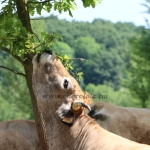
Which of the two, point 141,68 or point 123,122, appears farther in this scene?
point 141,68

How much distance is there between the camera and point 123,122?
8.84m

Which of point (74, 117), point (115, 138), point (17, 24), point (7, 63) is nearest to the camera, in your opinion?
point (115, 138)

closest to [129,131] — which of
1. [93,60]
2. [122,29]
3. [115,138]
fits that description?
[115,138]

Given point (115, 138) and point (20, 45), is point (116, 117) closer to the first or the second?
point (20, 45)

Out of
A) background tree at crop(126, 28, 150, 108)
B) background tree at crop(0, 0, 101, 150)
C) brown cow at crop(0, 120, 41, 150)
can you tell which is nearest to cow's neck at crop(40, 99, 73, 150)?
background tree at crop(0, 0, 101, 150)

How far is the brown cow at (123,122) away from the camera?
870 centimetres

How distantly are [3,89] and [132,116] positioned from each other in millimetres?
38497

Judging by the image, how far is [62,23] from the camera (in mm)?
153125

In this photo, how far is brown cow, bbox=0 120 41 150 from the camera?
8.47m

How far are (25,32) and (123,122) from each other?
2875 millimetres

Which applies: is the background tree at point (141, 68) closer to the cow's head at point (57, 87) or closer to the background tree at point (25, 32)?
the background tree at point (25, 32)

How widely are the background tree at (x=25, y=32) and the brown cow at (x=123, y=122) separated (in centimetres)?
136

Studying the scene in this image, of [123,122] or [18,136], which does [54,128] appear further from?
[123,122]

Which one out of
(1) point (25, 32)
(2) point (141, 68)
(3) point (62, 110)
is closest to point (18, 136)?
(1) point (25, 32)
